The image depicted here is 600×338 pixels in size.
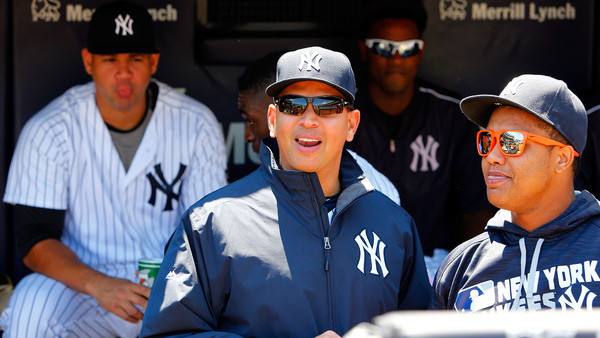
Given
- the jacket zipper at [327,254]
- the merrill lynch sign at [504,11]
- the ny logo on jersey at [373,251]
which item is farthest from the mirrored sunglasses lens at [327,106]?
the merrill lynch sign at [504,11]

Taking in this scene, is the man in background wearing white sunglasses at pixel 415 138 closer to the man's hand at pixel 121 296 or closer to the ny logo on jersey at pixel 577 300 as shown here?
the man's hand at pixel 121 296

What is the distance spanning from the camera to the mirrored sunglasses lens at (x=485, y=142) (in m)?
2.21

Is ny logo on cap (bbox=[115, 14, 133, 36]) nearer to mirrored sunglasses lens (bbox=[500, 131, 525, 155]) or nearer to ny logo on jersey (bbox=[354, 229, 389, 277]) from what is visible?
ny logo on jersey (bbox=[354, 229, 389, 277])

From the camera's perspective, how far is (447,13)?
405 centimetres

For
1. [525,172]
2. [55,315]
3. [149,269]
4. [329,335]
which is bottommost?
[55,315]

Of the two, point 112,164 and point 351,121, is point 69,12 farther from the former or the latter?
point 351,121

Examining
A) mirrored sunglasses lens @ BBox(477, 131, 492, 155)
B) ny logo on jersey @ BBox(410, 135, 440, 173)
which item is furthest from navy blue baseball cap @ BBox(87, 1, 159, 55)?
mirrored sunglasses lens @ BBox(477, 131, 492, 155)

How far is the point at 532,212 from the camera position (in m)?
2.18

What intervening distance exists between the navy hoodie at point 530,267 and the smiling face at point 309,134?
1.47ft

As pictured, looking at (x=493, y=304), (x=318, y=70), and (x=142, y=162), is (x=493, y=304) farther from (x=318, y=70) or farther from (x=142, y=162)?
(x=142, y=162)

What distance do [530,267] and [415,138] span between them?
1728 mm

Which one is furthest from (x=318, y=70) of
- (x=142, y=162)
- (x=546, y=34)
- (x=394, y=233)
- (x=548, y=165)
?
(x=546, y=34)

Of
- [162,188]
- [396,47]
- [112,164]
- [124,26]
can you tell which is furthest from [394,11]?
[112,164]

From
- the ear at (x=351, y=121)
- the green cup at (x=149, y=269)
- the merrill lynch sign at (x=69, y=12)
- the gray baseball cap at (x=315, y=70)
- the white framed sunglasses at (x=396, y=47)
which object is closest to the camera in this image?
the gray baseball cap at (x=315, y=70)
